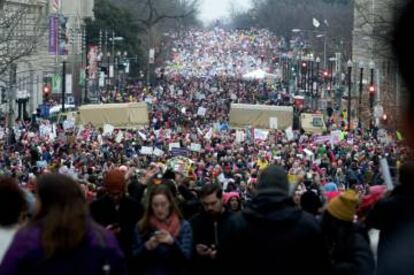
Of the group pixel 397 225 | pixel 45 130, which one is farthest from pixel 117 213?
pixel 45 130

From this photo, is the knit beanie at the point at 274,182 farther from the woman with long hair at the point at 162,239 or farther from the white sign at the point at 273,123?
the white sign at the point at 273,123

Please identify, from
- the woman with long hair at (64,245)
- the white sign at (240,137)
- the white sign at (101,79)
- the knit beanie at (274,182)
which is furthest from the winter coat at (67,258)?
the white sign at (101,79)

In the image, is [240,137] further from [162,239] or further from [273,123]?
[162,239]

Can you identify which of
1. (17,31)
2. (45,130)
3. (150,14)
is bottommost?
(45,130)

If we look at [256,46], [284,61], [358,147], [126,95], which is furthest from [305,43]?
[358,147]

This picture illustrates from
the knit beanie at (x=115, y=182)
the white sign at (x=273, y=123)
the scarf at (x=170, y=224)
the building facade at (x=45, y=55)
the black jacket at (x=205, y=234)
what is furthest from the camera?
the building facade at (x=45, y=55)

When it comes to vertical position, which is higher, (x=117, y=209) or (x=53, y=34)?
(x=53, y=34)

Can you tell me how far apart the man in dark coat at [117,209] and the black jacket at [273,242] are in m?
2.94

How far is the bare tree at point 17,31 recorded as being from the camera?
4100 cm

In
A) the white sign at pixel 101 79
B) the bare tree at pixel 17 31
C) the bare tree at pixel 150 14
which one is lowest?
the white sign at pixel 101 79

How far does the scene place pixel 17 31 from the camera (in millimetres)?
51938

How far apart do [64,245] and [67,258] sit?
0.19ft

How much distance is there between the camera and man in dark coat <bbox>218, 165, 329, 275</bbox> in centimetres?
609

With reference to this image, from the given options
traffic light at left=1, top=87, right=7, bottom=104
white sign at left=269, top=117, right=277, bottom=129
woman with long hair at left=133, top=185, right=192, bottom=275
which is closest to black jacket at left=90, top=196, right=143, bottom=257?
woman with long hair at left=133, top=185, right=192, bottom=275
